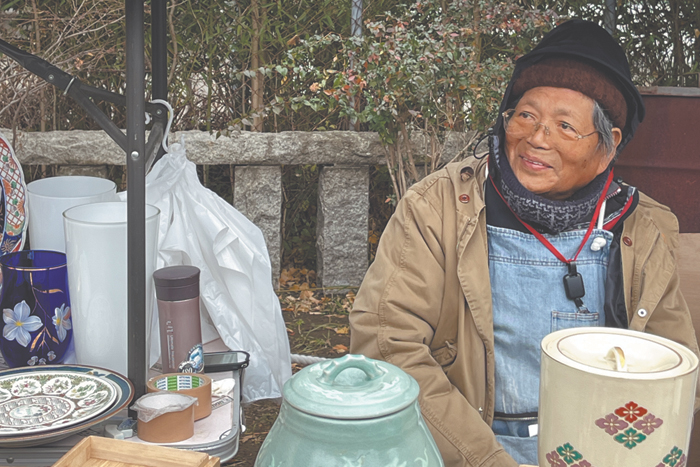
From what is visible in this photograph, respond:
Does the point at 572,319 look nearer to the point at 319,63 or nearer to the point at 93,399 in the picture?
the point at 93,399

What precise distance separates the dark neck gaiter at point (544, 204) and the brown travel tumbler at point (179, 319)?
2.67 ft

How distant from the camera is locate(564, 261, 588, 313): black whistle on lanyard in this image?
6.44ft

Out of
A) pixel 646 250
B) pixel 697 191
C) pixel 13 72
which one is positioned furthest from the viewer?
pixel 13 72

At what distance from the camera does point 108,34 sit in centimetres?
472

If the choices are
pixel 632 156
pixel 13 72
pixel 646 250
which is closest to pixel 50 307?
pixel 646 250

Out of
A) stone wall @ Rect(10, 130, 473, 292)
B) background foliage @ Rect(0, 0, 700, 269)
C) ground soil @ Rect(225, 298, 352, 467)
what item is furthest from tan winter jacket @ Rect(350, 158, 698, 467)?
stone wall @ Rect(10, 130, 473, 292)

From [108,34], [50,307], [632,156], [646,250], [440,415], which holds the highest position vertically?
[108,34]

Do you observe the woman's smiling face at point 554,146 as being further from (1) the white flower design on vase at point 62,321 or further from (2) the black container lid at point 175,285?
(1) the white flower design on vase at point 62,321

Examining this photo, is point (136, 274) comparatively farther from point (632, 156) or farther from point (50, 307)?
point (632, 156)

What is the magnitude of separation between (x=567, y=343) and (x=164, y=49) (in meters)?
1.57

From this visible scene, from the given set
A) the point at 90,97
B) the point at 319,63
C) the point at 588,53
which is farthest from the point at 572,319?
the point at 319,63

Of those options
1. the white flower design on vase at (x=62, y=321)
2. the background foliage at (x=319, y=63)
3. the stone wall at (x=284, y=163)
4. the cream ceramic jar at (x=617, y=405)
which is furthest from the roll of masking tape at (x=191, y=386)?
the stone wall at (x=284, y=163)

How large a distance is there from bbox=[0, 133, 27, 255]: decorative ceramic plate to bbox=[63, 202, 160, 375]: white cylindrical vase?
0.26 meters

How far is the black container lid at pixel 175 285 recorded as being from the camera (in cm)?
174
